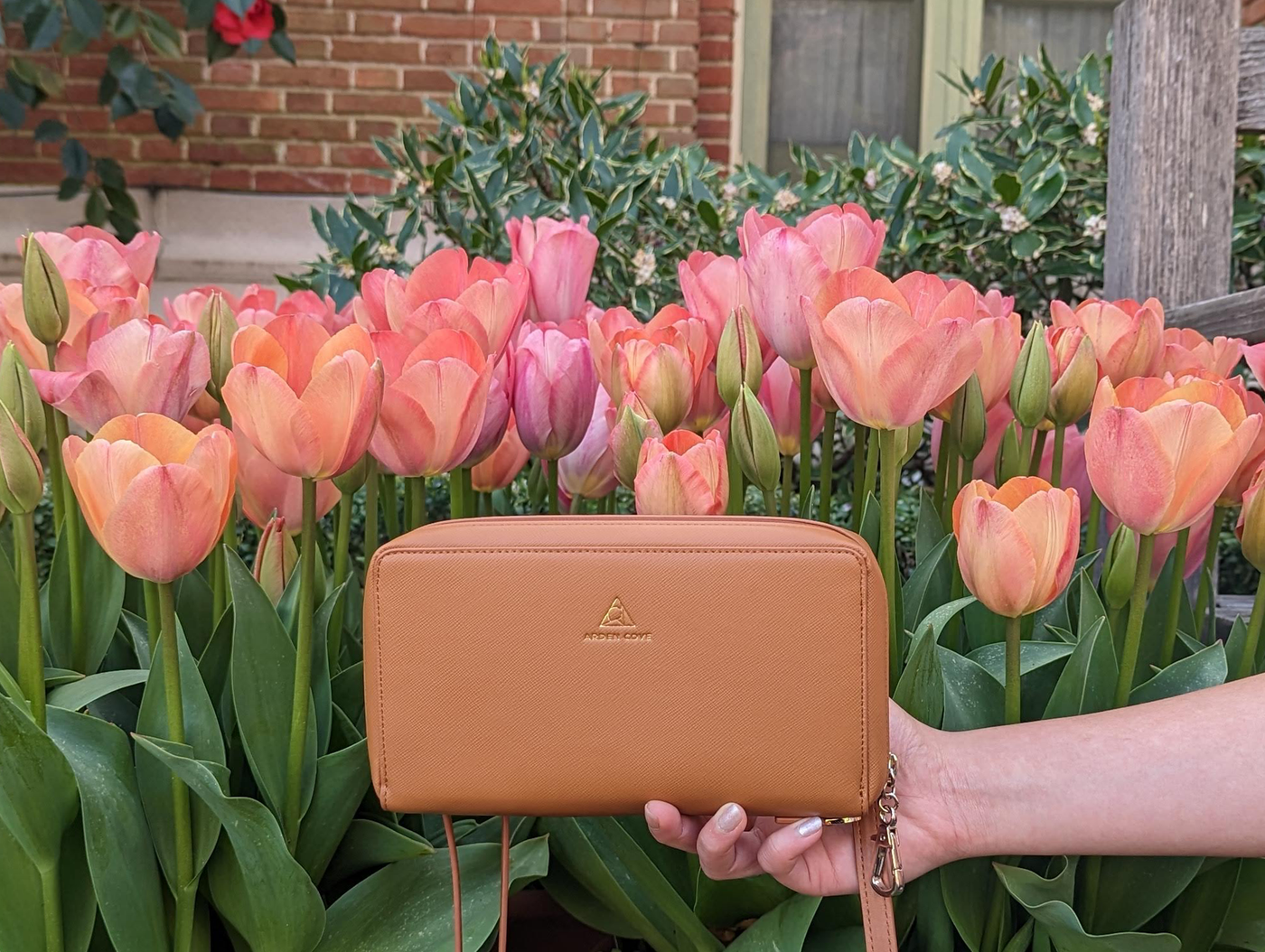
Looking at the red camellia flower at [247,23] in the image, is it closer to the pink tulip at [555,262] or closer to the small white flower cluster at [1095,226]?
the small white flower cluster at [1095,226]

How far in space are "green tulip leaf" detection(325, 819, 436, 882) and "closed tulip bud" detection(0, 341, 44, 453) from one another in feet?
0.80

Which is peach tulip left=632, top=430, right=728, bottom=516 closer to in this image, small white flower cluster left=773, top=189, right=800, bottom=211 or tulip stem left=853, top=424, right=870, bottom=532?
tulip stem left=853, top=424, right=870, bottom=532

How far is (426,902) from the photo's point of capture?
0.54m

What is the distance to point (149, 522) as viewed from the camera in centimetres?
46

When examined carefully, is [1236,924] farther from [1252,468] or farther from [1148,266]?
[1148,266]

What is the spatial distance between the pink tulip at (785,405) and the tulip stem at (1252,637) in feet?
0.82

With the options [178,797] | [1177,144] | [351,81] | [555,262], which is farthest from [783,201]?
[351,81]

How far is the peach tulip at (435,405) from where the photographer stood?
0.51 m

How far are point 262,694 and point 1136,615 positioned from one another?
1.39ft

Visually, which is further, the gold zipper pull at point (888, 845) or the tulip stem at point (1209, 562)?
the tulip stem at point (1209, 562)

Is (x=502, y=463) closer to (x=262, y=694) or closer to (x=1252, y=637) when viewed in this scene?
(x=262, y=694)

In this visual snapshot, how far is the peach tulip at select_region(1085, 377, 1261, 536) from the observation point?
0.50 meters

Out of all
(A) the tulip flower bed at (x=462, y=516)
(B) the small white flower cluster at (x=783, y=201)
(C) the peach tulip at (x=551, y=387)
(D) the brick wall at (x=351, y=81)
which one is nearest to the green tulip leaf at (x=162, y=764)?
(A) the tulip flower bed at (x=462, y=516)

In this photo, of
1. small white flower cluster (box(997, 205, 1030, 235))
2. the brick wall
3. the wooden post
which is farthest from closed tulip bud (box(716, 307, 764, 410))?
the brick wall
